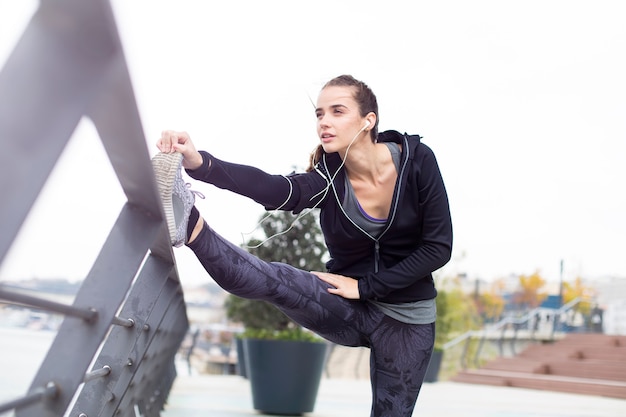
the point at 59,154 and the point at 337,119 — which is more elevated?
the point at 337,119

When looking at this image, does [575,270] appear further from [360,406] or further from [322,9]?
[360,406]

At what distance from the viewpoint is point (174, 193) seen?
2051 mm

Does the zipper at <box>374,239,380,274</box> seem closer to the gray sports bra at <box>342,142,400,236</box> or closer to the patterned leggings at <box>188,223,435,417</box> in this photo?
the gray sports bra at <box>342,142,400,236</box>

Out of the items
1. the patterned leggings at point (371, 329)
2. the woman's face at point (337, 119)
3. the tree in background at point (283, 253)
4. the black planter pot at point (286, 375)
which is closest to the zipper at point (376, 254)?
the patterned leggings at point (371, 329)

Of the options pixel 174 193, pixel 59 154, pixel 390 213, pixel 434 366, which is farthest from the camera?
pixel 434 366

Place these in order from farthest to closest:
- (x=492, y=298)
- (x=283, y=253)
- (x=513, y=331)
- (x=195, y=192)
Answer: (x=492, y=298) < (x=513, y=331) < (x=283, y=253) < (x=195, y=192)

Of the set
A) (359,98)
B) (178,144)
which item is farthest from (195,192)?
(359,98)

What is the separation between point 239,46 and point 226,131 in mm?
8934

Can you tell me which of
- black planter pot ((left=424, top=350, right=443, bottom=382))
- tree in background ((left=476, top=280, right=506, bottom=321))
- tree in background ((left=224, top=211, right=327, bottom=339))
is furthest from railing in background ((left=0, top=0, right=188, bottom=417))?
tree in background ((left=476, top=280, right=506, bottom=321))

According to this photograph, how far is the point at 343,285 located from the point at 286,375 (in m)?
3.51

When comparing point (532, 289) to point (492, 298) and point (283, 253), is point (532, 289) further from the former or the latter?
point (283, 253)

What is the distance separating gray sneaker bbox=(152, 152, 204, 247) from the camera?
197cm

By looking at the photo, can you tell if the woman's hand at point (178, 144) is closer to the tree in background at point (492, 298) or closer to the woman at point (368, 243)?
the woman at point (368, 243)

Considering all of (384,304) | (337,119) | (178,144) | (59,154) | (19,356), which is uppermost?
(337,119)
